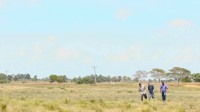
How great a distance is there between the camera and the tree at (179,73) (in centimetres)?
17650

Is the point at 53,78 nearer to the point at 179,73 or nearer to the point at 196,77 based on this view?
the point at 179,73

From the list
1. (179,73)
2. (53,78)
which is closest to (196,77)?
(179,73)

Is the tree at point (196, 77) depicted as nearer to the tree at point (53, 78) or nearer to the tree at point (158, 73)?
the tree at point (158, 73)

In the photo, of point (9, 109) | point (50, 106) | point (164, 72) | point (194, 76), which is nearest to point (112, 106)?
point (50, 106)

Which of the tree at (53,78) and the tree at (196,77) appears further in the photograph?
the tree at (53,78)

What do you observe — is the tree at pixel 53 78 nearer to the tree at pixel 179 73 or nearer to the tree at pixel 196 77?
the tree at pixel 179 73

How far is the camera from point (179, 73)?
18038 centimetres

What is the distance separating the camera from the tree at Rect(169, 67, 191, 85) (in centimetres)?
17650

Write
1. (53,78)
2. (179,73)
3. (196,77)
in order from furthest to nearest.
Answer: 1. (179,73)
2. (53,78)
3. (196,77)

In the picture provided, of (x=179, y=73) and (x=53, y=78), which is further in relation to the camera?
(x=179, y=73)

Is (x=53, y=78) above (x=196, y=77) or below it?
above

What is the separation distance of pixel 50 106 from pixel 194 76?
15542 cm

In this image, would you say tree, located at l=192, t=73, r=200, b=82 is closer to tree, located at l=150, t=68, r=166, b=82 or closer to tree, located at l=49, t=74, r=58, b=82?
tree, located at l=150, t=68, r=166, b=82

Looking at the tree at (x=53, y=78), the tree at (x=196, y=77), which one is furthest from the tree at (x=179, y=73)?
the tree at (x=53, y=78)
